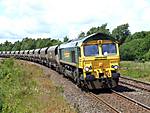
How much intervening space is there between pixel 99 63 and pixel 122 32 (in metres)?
79.9

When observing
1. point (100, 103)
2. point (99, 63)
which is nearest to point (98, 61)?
point (99, 63)

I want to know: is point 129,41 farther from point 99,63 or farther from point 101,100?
point 101,100

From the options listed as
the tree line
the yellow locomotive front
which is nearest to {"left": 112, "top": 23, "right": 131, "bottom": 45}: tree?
the tree line

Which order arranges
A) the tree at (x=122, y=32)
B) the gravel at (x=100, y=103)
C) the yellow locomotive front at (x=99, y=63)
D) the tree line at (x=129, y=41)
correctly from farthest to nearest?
the tree at (x=122, y=32)
the tree line at (x=129, y=41)
the yellow locomotive front at (x=99, y=63)
the gravel at (x=100, y=103)

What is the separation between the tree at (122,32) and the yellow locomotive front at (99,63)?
75872mm

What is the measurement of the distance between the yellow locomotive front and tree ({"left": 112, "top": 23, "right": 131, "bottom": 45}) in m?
75.9

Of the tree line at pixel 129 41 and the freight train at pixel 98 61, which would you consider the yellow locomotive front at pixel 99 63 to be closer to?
the freight train at pixel 98 61

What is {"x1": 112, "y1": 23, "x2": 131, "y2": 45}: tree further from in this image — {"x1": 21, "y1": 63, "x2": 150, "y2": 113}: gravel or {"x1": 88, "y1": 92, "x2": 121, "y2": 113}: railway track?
{"x1": 88, "y1": 92, "x2": 121, "y2": 113}: railway track

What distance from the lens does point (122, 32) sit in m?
99.2

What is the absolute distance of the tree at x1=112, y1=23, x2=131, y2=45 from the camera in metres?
97.1

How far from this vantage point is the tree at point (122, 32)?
9712 cm

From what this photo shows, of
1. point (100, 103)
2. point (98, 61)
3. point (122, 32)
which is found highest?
point (122, 32)

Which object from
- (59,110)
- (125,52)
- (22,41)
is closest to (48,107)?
(59,110)

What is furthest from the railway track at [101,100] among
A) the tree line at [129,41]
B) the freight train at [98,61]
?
the tree line at [129,41]
